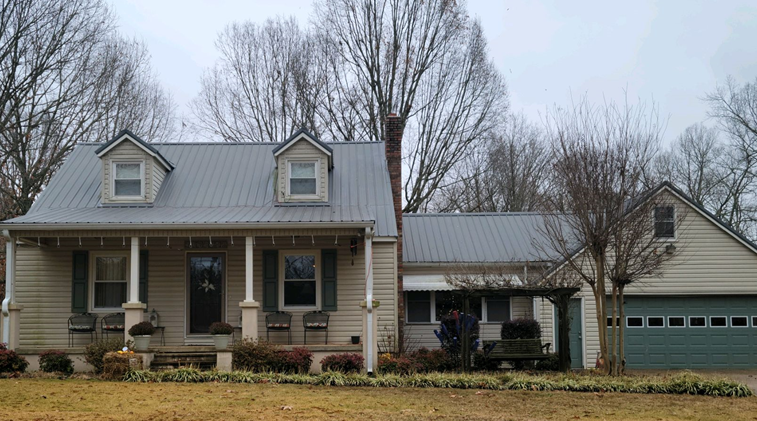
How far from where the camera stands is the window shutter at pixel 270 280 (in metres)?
17.1

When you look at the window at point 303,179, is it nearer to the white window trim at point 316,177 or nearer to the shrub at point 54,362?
the white window trim at point 316,177

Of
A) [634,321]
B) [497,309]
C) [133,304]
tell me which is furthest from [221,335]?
[634,321]

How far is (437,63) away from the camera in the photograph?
1115 inches

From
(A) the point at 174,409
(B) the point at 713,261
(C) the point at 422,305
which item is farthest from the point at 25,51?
(B) the point at 713,261

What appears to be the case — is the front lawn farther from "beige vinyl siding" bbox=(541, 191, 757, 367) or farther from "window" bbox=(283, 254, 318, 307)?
"beige vinyl siding" bbox=(541, 191, 757, 367)

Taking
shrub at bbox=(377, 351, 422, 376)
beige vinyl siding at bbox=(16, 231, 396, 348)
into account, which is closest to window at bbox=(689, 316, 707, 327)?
beige vinyl siding at bbox=(16, 231, 396, 348)

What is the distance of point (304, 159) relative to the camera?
18.1 m

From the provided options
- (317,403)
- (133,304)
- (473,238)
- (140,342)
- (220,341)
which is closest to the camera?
(317,403)

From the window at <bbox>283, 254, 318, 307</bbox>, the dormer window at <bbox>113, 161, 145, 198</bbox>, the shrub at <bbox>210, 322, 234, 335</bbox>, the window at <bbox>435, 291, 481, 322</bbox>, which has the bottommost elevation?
the shrub at <bbox>210, 322, 234, 335</bbox>

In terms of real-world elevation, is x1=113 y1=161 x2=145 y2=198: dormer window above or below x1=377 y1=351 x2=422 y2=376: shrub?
above

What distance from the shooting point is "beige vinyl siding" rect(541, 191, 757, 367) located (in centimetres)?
1966

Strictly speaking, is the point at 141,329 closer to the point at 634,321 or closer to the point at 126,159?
the point at 126,159

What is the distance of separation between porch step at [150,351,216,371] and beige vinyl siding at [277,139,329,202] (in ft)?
14.3

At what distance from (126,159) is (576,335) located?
12589 mm
